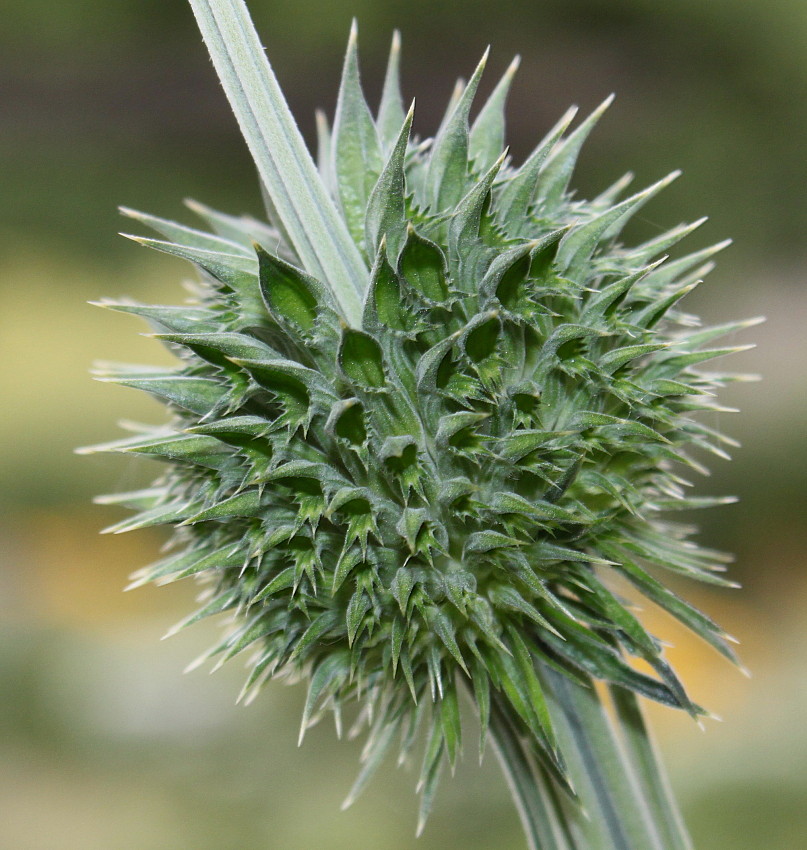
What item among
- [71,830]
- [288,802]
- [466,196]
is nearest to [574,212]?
[466,196]

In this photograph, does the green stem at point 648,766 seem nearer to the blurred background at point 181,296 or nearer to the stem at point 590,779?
the stem at point 590,779

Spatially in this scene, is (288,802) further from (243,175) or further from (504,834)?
(243,175)

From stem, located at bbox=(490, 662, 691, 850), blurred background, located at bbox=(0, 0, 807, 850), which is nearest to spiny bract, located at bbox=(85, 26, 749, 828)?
stem, located at bbox=(490, 662, 691, 850)

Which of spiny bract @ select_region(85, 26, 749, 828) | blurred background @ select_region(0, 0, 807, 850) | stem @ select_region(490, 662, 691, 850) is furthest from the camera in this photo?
blurred background @ select_region(0, 0, 807, 850)

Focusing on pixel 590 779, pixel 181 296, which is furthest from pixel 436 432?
pixel 181 296

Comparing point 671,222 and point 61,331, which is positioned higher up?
point 671,222

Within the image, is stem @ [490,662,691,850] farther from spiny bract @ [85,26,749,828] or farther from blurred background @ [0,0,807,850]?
blurred background @ [0,0,807,850]

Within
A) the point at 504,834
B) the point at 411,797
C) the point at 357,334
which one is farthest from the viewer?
the point at 411,797
